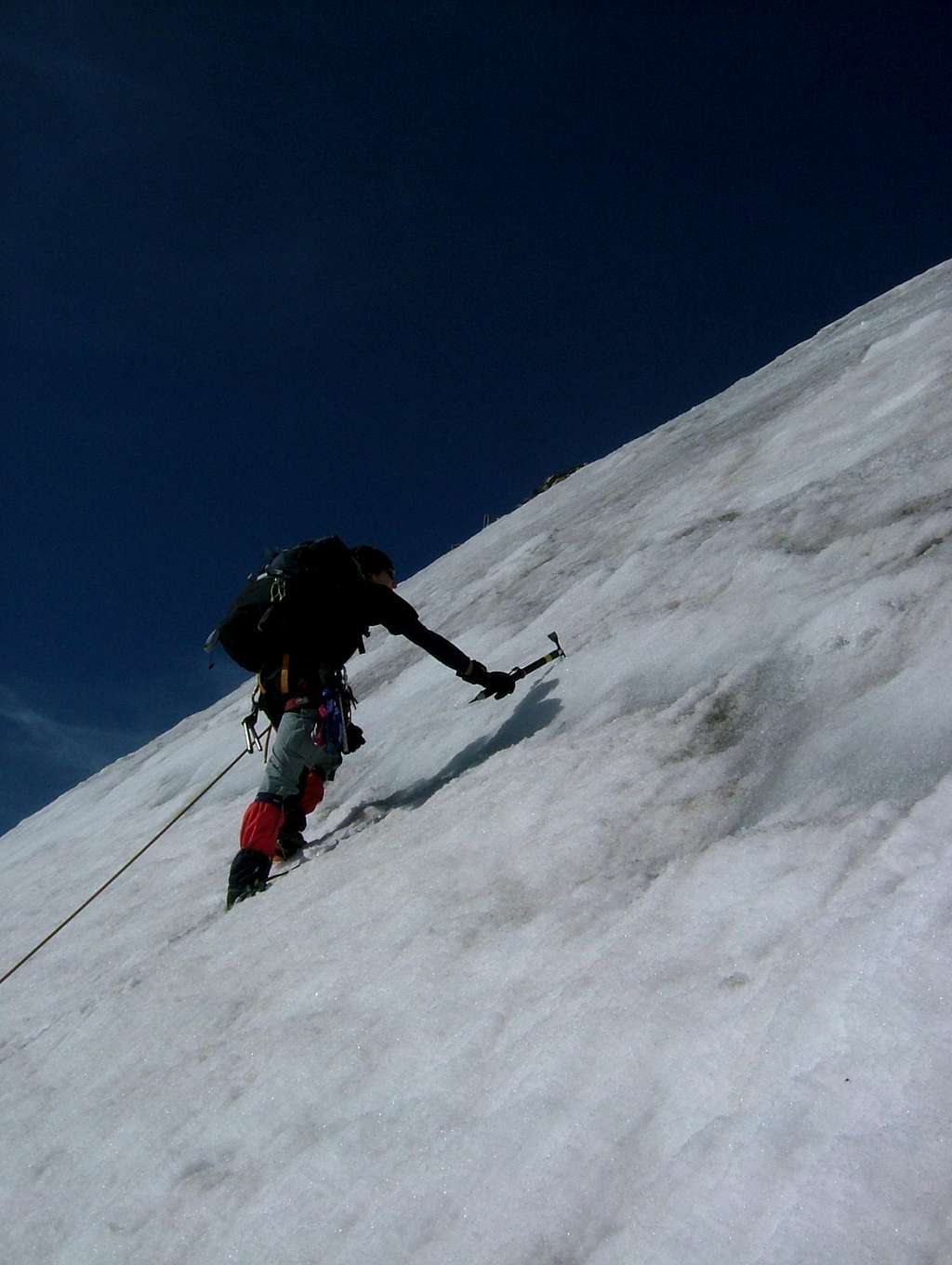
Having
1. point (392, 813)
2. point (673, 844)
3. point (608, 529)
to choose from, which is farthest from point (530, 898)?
Result: point (608, 529)

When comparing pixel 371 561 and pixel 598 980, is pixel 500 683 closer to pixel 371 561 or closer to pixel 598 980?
pixel 371 561

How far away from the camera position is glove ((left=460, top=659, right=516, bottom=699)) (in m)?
4.41

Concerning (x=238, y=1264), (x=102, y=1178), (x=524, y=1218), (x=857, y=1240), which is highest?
(x=102, y=1178)

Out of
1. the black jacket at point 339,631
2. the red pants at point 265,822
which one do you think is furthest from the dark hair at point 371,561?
the red pants at point 265,822

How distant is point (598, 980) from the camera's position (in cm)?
208

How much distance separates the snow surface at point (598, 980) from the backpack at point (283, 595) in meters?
0.88

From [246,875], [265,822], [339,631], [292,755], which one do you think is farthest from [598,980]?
[339,631]

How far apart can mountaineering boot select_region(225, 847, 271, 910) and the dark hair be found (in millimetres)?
1465

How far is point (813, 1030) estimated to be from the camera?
5.43 ft

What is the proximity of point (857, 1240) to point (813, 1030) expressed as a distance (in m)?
0.39

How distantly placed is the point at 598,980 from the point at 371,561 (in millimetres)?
2991

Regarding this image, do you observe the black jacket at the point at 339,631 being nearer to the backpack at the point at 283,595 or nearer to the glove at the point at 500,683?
the backpack at the point at 283,595

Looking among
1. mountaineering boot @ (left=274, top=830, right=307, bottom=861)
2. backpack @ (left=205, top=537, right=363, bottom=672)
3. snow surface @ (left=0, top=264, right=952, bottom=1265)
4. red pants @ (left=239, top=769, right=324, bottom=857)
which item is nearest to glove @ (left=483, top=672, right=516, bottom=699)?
snow surface @ (left=0, top=264, right=952, bottom=1265)

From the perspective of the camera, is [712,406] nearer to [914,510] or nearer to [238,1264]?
[914,510]
